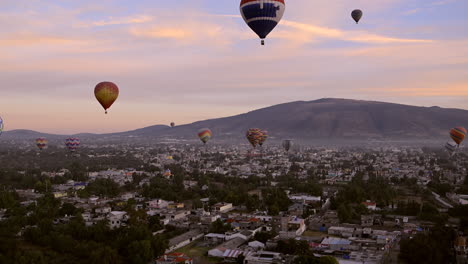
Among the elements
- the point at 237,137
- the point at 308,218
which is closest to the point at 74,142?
the point at 308,218

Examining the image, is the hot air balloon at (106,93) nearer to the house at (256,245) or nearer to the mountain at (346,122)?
the house at (256,245)

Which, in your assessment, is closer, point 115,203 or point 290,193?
point 115,203

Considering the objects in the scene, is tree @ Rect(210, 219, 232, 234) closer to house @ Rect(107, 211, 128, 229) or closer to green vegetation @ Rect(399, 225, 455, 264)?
house @ Rect(107, 211, 128, 229)

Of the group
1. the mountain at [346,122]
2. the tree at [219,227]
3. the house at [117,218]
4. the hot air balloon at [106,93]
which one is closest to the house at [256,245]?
the tree at [219,227]

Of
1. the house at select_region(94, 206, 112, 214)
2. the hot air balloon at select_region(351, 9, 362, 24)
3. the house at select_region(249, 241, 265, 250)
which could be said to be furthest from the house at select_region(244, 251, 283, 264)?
the hot air balloon at select_region(351, 9, 362, 24)

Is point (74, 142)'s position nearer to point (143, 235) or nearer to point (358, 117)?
point (143, 235)

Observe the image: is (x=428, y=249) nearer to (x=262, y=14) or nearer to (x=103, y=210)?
(x=262, y=14)
